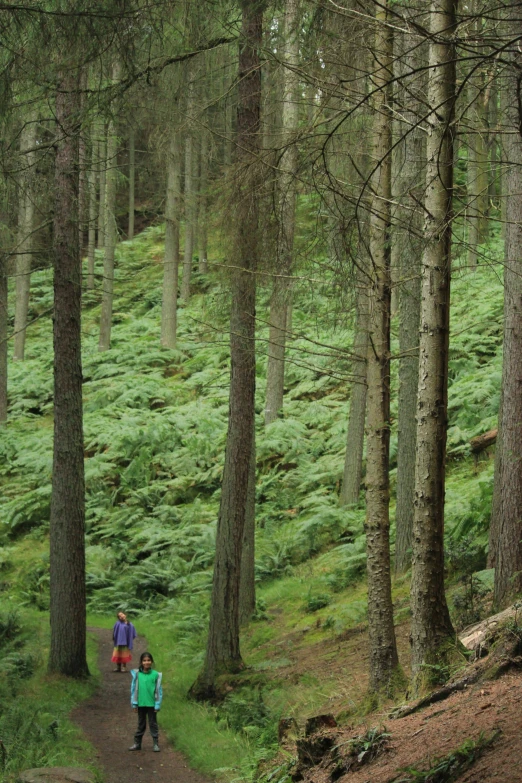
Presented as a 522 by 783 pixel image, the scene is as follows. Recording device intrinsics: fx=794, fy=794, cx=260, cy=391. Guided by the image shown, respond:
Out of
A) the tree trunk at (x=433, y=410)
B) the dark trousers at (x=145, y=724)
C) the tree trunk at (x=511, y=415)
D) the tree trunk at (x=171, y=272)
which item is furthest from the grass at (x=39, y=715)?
the tree trunk at (x=171, y=272)

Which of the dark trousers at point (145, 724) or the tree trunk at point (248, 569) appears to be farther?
the tree trunk at point (248, 569)

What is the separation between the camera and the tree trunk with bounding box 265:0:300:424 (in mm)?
7871

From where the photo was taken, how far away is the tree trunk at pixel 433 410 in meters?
6.14

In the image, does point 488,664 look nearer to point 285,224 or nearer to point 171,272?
point 285,224

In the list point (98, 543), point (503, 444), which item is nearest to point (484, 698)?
point (503, 444)

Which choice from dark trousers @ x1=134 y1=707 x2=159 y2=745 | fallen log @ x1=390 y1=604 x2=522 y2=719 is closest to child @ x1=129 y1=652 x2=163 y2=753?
dark trousers @ x1=134 y1=707 x2=159 y2=745

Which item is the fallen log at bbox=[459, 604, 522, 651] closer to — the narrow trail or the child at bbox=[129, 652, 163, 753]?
the narrow trail

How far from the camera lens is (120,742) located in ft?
31.3

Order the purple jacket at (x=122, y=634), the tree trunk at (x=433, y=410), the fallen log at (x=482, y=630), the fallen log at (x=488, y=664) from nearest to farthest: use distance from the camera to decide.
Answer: the fallen log at (x=488, y=664)
the tree trunk at (x=433, y=410)
the fallen log at (x=482, y=630)
the purple jacket at (x=122, y=634)

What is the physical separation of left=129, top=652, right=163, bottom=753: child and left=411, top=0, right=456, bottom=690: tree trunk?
13.4ft

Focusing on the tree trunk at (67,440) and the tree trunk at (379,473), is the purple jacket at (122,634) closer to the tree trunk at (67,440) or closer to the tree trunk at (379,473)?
the tree trunk at (67,440)

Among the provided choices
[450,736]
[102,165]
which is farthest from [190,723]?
[102,165]

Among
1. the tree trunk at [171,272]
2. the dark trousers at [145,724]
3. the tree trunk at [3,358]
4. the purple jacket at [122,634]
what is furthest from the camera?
the tree trunk at [171,272]

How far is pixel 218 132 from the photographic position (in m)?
9.07
